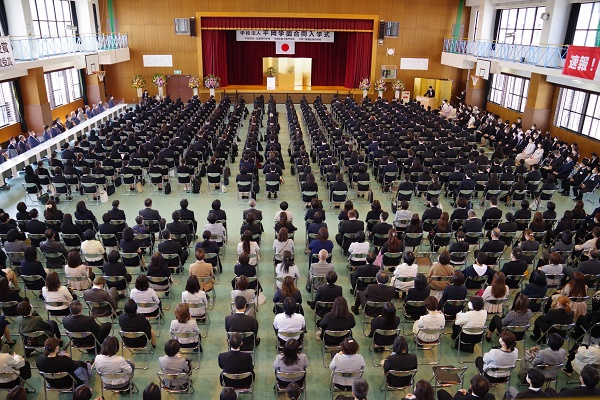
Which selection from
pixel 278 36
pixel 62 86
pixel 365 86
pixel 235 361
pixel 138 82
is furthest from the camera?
pixel 278 36

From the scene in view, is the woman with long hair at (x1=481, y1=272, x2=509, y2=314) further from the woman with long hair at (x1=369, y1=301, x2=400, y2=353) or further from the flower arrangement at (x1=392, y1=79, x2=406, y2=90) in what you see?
the flower arrangement at (x1=392, y1=79, x2=406, y2=90)

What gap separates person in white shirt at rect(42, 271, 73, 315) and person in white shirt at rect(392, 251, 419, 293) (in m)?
5.63

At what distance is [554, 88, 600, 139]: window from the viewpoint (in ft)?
65.4

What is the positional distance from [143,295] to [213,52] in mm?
27901

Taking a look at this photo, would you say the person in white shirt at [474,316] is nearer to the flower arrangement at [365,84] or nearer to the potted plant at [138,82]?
the flower arrangement at [365,84]

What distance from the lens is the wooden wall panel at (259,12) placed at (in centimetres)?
3177

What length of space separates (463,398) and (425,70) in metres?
31.5

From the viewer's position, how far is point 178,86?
109 feet

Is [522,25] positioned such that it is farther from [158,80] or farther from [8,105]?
[8,105]

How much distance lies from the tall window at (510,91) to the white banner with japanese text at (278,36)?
12.4 metres

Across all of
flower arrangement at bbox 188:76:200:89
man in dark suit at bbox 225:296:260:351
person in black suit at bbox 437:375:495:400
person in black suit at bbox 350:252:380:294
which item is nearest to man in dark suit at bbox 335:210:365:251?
person in black suit at bbox 350:252:380:294

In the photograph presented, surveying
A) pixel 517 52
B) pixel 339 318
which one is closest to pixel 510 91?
pixel 517 52

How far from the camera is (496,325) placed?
8031 millimetres

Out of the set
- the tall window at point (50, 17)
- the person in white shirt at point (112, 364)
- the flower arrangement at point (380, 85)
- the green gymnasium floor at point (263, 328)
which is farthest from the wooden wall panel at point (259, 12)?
the person in white shirt at point (112, 364)
